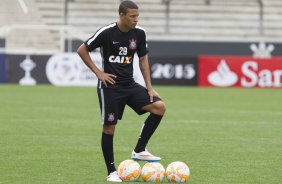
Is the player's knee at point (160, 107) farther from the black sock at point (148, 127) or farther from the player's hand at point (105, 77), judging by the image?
the player's hand at point (105, 77)

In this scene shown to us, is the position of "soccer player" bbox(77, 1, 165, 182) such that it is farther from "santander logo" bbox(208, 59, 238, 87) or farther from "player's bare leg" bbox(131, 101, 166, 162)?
"santander logo" bbox(208, 59, 238, 87)

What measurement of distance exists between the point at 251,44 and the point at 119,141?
21.4m

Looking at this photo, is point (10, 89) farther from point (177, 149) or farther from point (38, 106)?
point (177, 149)

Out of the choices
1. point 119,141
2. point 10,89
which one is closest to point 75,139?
point 119,141

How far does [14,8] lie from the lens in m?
33.8

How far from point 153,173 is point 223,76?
20560 mm

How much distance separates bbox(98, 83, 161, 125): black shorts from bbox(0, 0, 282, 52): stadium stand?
79.1 ft

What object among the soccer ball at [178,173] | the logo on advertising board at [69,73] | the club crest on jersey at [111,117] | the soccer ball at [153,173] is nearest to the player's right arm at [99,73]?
the club crest on jersey at [111,117]

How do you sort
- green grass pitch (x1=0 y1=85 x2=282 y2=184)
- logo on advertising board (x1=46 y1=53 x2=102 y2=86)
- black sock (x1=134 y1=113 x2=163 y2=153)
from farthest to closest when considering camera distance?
logo on advertising board (x1=46 y1=53 x2=102 y2=86) → green grass pitch (x1=0 y1=85 x2=282 y2=184) → black sock (x1=134 y1=113 x2=163 y2=153)

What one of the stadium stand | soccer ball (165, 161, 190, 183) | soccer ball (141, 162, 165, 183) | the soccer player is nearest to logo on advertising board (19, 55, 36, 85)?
the stadium stand

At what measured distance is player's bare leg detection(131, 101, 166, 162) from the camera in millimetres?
8906

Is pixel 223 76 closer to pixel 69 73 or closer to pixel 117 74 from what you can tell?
pixel 69 73

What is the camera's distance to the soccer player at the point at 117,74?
869 cm

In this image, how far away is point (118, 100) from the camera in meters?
8.82
